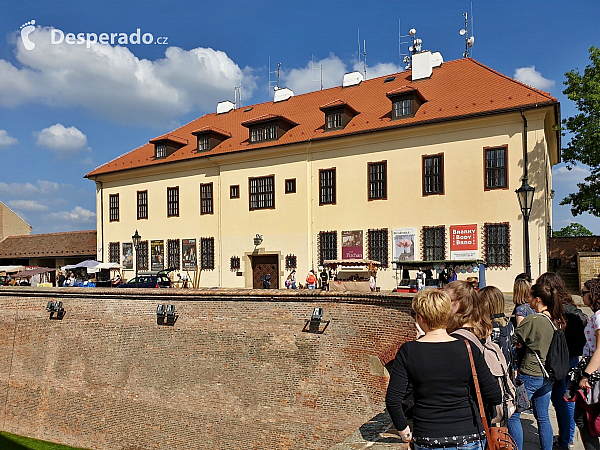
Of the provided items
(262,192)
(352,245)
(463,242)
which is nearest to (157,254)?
(262,192)

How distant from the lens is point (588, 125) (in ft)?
66.1

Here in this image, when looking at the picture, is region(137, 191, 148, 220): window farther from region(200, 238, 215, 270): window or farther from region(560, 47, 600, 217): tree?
region(560, 47, 600, 217): tree

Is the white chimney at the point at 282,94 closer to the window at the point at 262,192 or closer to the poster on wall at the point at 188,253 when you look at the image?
the window at the point at 262,192

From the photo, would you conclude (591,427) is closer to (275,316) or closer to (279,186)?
(275,316)

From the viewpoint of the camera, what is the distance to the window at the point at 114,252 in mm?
31453

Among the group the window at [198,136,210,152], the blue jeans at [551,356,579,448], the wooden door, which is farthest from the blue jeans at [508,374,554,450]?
the window at [198,136,210,152]

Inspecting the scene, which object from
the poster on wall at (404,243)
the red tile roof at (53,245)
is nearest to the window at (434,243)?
the poster on wall at (404,243)

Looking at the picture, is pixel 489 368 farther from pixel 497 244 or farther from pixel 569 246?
pixel 569 246

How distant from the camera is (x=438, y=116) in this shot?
21.7 m

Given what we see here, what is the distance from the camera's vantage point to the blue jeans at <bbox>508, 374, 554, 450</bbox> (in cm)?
512

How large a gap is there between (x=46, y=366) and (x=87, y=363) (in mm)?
2232

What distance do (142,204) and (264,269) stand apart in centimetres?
926

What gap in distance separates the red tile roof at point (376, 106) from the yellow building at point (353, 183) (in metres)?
0.10

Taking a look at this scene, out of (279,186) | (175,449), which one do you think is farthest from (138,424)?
(279,186)
